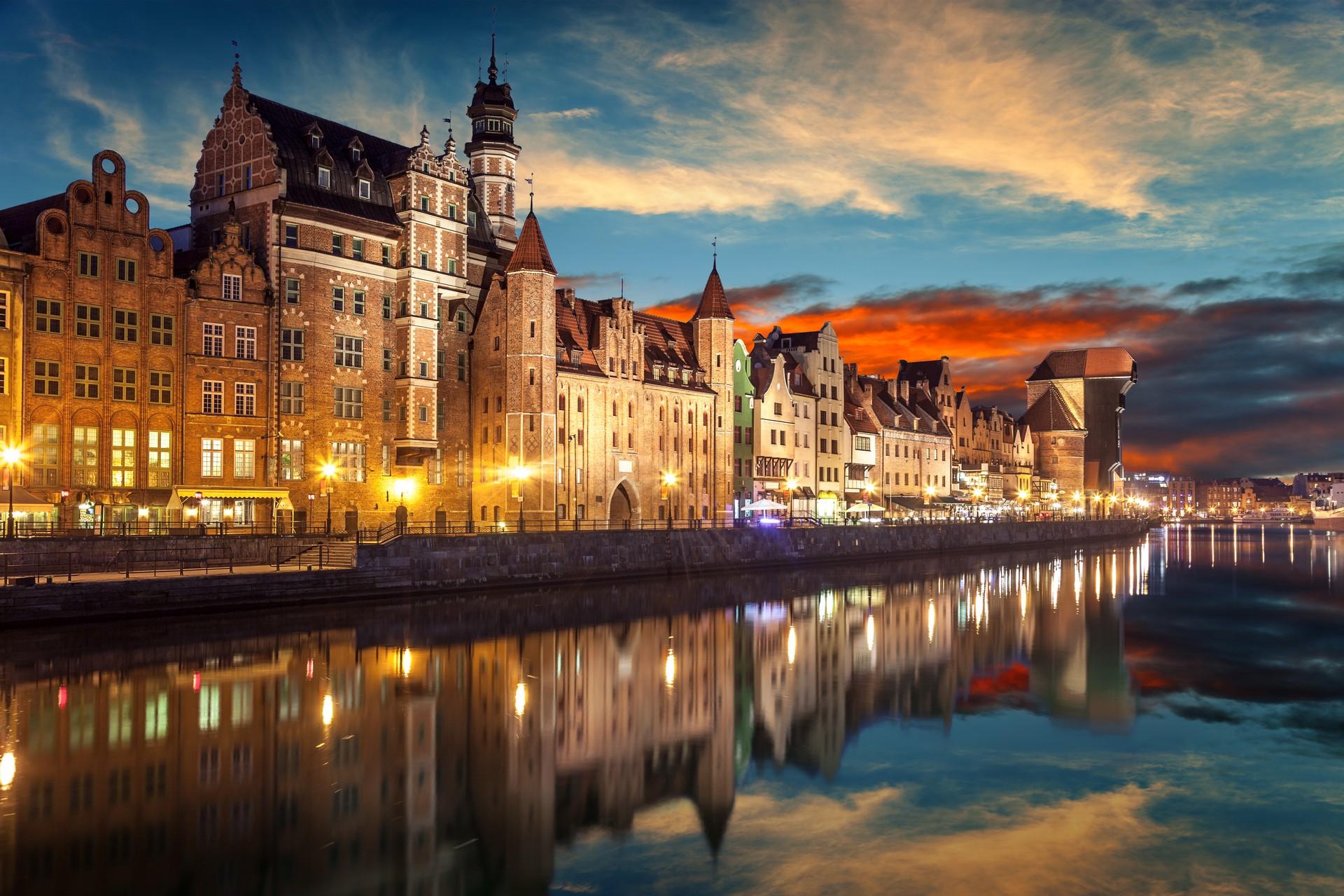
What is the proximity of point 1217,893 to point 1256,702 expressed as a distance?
18.5 metres

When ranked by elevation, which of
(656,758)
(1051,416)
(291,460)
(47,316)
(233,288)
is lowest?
(656,758)

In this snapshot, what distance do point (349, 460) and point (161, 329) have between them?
12.9 metres

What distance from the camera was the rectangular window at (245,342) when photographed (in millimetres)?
61531

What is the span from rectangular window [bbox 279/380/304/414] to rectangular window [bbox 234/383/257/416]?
1.47m

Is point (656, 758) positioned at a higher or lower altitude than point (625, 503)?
lower

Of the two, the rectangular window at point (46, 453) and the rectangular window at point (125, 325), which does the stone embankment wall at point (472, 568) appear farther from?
the rectangular window at point (125, 325)

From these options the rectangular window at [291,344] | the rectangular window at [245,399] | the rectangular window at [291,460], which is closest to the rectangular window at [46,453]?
the rectangular window at [245,399]

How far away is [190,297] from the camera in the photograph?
59.6m

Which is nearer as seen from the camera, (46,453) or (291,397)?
(46,453)

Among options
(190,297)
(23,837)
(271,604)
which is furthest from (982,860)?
(190,297)

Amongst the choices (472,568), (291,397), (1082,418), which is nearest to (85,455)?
(291,397)

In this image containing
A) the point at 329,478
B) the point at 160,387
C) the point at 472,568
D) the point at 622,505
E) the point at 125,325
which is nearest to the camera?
the point at 472,568

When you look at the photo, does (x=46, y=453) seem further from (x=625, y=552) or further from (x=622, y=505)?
(x=622, y=505)

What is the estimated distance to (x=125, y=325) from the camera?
56938 millimetres
